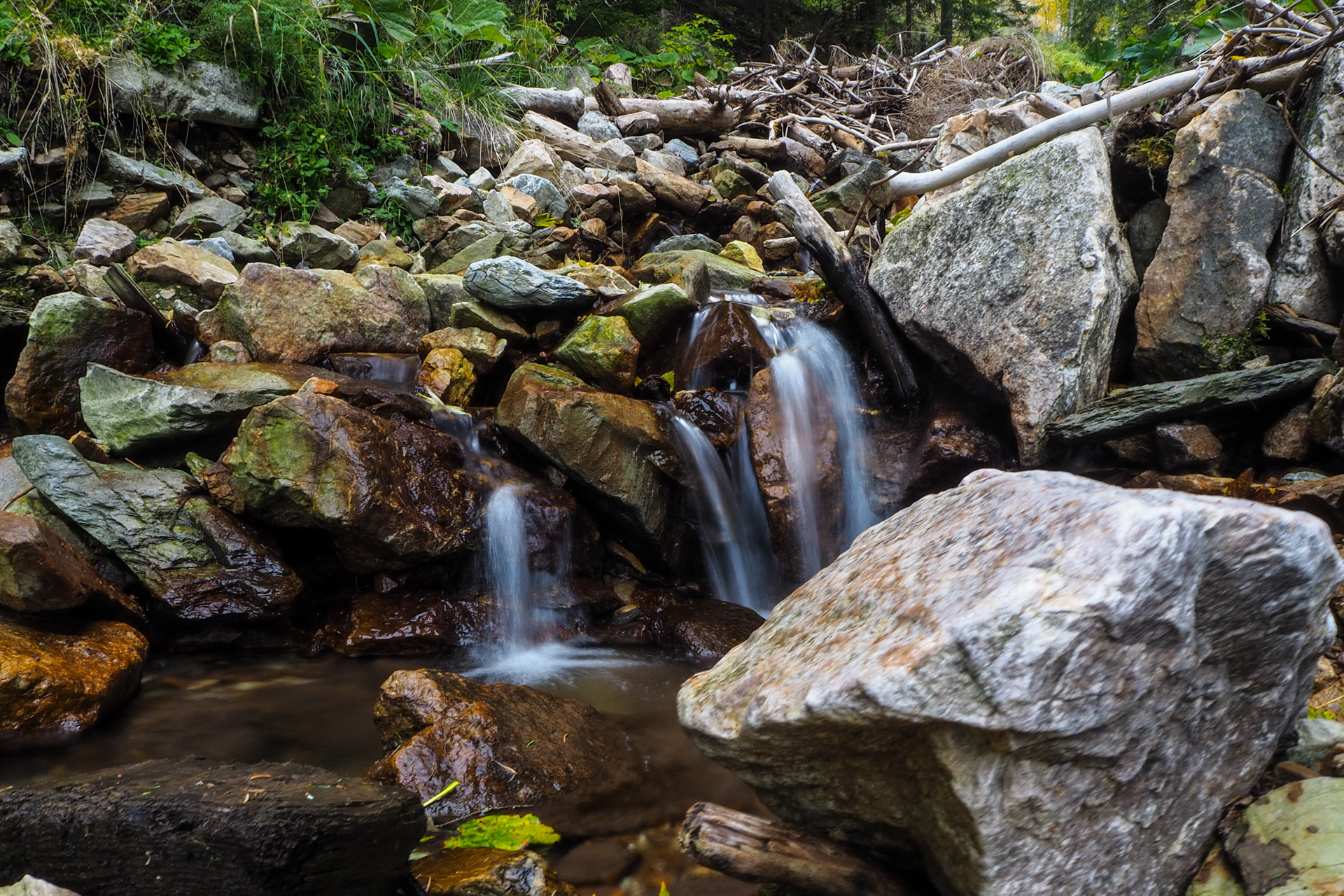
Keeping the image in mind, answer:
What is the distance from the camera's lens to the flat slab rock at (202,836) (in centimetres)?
224

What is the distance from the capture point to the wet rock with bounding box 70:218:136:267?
7496 mm

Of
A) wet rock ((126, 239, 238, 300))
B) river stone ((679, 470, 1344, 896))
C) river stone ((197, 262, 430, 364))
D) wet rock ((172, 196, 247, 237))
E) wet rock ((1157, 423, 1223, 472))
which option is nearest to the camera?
river stone ((679, 470, 1344, 896))

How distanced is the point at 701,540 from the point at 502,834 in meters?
3.24

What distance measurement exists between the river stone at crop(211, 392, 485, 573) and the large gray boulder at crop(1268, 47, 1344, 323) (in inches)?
214

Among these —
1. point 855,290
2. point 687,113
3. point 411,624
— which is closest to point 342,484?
point 411,624

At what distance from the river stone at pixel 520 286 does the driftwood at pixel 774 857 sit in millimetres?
5289

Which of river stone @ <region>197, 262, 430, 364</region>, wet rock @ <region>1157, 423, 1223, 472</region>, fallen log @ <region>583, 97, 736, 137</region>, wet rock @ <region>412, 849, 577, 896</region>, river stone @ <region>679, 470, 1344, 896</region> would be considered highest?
fallen log @ <region>583, 97, 736, 137</region>

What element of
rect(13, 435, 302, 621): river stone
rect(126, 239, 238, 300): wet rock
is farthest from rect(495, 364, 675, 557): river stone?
rect(126, 239, 238, 300): wet rock

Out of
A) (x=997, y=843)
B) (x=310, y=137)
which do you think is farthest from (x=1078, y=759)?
(x=310, y=137)

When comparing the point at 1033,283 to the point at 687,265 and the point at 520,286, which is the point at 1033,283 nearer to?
the point at 687,265

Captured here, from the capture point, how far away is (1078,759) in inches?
69.7

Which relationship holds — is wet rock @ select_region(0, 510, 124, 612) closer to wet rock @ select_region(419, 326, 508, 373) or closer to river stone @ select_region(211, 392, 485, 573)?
river stone @ select_region(211, 392, 485, 573)

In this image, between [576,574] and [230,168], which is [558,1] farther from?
[576,574]

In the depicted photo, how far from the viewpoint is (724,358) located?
6602 mm
